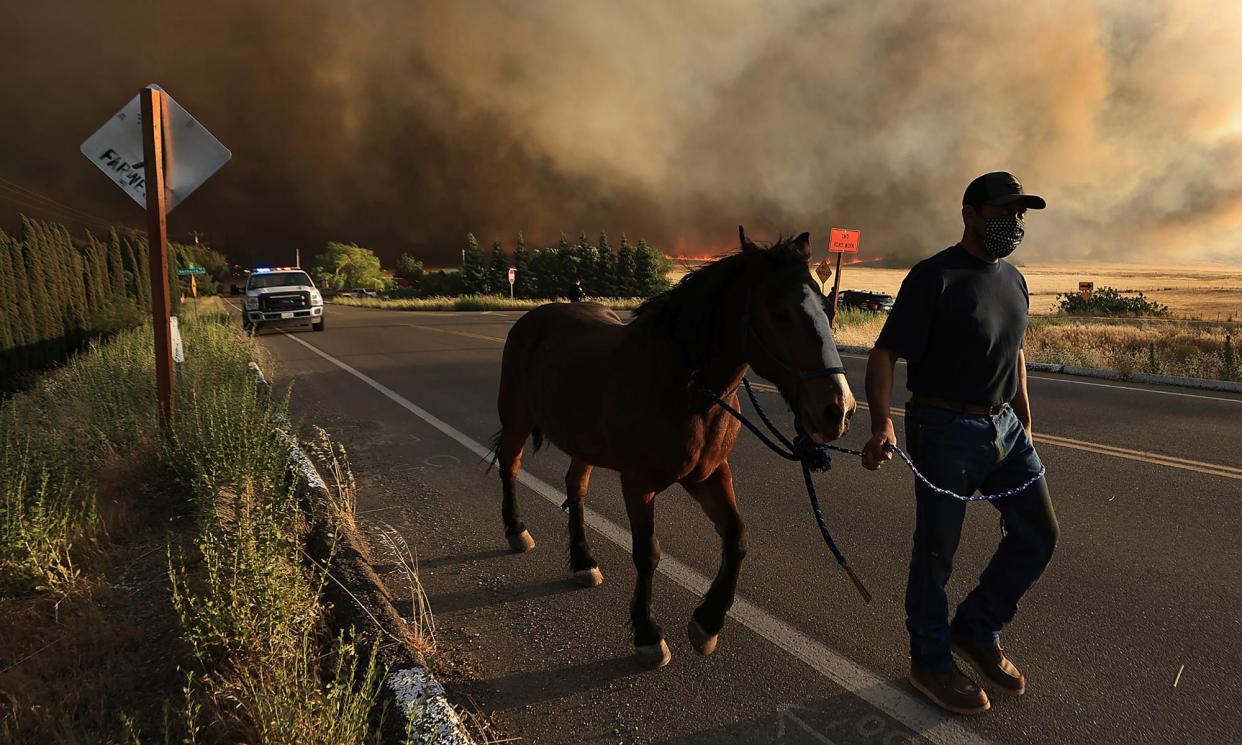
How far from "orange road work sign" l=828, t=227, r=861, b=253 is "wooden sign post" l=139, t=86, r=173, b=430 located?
54.2 ft

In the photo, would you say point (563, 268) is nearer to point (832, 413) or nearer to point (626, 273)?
point (626, 273)

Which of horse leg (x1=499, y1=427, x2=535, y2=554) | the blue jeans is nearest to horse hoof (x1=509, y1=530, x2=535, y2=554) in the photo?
horse leg (x1=499, y1=427, x2=535, y2=554)

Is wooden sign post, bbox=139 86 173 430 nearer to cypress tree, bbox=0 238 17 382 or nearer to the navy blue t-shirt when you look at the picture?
the navy blue t-shirt

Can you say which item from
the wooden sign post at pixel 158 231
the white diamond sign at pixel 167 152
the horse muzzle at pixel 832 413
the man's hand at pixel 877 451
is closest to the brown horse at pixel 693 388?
the horse muzzle at pixel 832 413

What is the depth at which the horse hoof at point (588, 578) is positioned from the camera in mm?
3842

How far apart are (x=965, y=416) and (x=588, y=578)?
2256mm

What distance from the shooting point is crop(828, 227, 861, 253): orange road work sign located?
60.8ft

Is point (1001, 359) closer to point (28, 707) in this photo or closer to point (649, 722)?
point (649, 722)

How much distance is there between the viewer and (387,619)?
303cm

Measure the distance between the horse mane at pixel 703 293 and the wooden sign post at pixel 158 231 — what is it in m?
4.51

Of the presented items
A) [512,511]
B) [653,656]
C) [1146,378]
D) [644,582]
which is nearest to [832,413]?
[644,582]

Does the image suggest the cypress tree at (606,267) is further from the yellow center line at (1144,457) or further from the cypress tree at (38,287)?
the yellow center line at (1144,457)

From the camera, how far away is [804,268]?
8.16 feet

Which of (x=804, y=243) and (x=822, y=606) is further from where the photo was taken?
(x=822, y=606)
